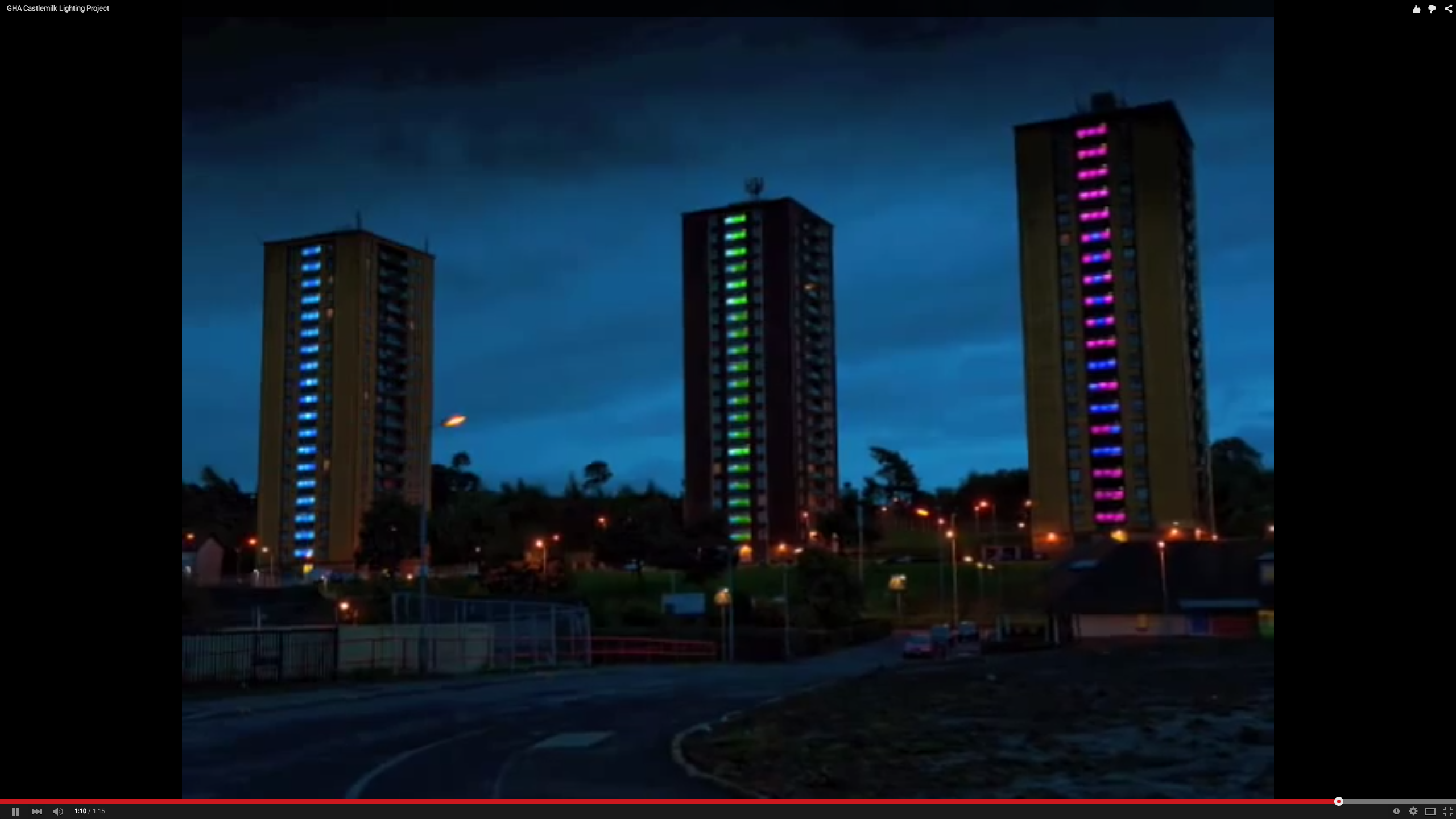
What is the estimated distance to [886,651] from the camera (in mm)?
72250

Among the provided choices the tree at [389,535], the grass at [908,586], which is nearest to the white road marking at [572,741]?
the grass at [908,586]

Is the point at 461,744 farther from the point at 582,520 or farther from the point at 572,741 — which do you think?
the point at 582,520

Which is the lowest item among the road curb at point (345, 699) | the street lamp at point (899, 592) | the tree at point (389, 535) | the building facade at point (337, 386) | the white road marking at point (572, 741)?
the street lamp at point (899, 592)

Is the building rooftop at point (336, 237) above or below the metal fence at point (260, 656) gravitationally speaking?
above

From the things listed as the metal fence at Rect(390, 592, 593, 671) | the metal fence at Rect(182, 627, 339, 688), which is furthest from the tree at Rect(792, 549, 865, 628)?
the metal fence at Rect(182, 627, 339, 688)

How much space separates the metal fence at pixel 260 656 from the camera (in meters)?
30.7

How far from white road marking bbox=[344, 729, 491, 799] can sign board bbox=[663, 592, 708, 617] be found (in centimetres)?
6022

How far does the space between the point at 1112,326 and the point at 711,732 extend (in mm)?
110490

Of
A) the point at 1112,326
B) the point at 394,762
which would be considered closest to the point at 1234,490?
the point at 1112,326

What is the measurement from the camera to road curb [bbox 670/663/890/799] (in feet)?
40.5

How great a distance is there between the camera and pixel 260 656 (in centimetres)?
3234

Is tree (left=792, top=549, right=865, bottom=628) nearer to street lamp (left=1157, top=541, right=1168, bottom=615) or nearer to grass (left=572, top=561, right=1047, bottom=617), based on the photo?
grass (left=572, top=561, right=1047, bottom=617)

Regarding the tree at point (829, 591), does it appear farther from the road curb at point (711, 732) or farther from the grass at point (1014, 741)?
the grass at point (1014, 741)

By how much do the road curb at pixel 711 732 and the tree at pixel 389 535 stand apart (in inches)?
3612
